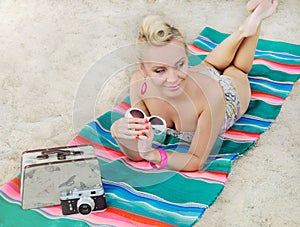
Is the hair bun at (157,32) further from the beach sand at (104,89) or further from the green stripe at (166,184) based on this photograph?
the green stripe at (166,184)

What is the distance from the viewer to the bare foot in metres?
1.79

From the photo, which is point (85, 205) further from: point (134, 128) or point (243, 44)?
point (243, 44)

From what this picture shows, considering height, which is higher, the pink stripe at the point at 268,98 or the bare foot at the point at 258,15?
the bare foot at the point at 258,15

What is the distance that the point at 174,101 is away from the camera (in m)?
1.56

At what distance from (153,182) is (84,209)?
232 millimetres

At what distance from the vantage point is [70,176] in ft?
4.79

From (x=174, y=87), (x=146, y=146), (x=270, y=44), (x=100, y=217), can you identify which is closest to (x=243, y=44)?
(x=270, y=44)

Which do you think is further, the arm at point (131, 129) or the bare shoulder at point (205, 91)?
the bare shoulder at point (205, 91)

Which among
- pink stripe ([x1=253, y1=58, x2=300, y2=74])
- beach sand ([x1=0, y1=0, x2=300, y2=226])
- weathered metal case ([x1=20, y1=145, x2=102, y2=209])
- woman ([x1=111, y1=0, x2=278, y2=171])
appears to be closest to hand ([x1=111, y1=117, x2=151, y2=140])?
woman ([x1=111, y1=0, x2=278, y2=171])

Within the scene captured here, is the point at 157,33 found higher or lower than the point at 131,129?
higher

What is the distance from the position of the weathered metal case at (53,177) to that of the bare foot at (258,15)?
2.44 ft

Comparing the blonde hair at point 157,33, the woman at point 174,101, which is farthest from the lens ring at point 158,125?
the blonde hair at point 157,33

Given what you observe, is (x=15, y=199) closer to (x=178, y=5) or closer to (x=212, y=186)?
(x=212, y=186)

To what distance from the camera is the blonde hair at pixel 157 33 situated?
140 cm
